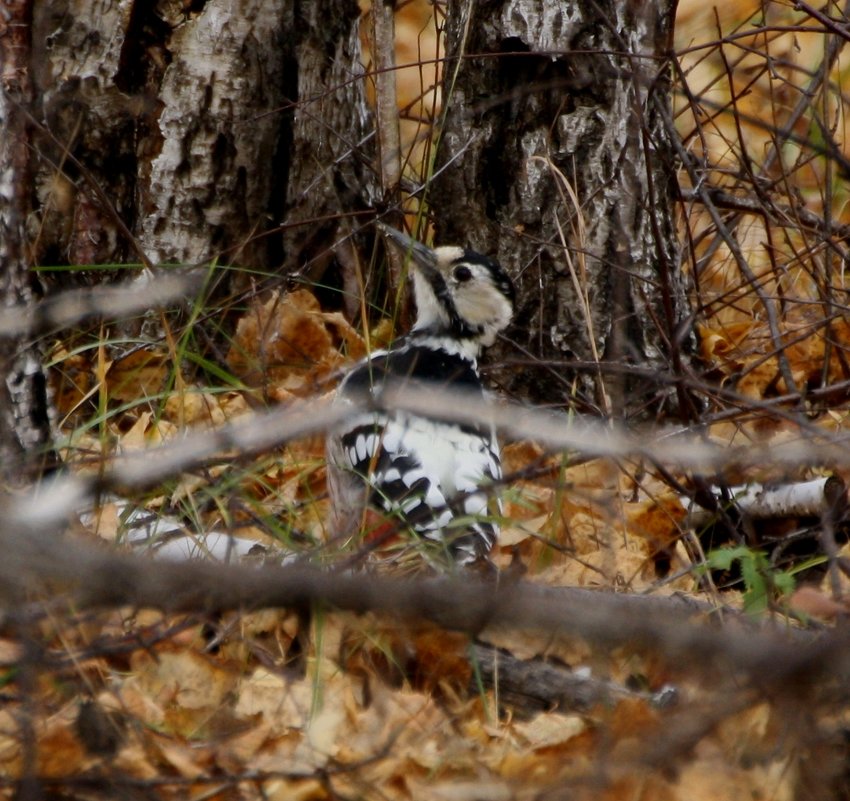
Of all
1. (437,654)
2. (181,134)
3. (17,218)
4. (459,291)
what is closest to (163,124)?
(181,134)

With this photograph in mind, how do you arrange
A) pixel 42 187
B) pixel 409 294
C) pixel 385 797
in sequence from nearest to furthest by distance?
pixel 385 797, pixel 42 187, pixel 409 294

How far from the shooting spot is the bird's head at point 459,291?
5.01 meters

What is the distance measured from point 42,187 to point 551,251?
1.85 meters

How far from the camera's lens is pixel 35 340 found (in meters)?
4.51

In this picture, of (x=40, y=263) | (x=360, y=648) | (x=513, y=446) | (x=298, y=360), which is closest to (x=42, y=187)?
(x=40, y=263)

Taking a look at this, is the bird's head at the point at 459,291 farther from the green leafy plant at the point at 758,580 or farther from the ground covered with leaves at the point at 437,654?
the green leafy plant at the point at 758,580

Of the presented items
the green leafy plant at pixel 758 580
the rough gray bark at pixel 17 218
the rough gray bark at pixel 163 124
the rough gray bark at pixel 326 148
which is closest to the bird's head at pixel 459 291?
the rough gray bark at pixel 326 148

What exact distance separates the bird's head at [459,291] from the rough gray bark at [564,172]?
0.14 metres

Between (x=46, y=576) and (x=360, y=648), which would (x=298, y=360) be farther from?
(x=46, y=576)

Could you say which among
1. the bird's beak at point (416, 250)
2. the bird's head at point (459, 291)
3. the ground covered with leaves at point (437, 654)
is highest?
the bird's beak at point (416, 250)

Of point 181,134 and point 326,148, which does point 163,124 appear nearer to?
point 181,134

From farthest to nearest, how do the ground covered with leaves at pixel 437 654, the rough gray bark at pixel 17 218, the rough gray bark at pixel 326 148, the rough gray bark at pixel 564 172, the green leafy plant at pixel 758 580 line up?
the rough gray bark at pixel 326 148 < the rough gray bark at pixel 564 172 < the rough gray bark at pixel 17 218 < the green leafy plant at pixel 758 580 < the ground covered with leaves at pixel 437 654

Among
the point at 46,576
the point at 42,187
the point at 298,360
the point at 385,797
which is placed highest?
the point at 42,187

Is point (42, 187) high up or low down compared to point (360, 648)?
up
